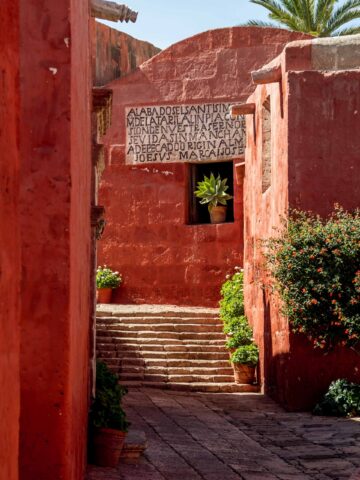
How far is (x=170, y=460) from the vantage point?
28.0ft

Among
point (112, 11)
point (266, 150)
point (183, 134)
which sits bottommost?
point (266, 150)

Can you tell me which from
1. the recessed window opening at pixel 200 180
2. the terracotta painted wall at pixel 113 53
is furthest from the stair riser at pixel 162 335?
the terracotta painted wall at pixel 113 53

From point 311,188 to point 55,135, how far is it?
8310 mm

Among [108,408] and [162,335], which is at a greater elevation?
[108,408]

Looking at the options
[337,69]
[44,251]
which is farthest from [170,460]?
[337,69]

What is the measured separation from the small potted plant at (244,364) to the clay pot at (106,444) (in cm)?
704

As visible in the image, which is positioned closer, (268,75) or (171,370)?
(268,75)

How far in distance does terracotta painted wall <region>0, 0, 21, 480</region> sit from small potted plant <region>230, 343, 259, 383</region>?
12.0 m

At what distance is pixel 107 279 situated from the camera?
19203mm

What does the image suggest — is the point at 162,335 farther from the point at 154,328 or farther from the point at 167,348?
the point at 167,348

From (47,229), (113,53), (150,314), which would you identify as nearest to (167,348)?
(150,314)

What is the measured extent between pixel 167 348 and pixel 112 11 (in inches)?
300

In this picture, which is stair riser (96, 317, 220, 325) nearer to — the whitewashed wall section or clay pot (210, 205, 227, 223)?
clay pot (210, 205, 227, 223)

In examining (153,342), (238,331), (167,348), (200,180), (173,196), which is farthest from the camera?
(200,180)
